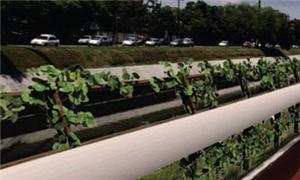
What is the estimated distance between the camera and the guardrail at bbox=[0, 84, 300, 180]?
7.11 ft

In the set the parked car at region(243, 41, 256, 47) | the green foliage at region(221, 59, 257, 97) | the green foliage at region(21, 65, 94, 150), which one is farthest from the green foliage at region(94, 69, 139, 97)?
the parked car at region(243, 41, 256, 47)

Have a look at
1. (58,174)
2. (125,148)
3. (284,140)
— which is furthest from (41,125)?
(284,140)

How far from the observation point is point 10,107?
301 centimetres

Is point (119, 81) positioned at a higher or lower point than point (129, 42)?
higher

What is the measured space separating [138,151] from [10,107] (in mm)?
731

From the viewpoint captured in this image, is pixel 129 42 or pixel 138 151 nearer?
pixel 138 151

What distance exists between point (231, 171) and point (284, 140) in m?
2.59

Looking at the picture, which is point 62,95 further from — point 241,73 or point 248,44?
point 248,44

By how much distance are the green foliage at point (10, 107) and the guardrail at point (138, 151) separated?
62cm

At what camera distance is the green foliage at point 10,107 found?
295 centimetres

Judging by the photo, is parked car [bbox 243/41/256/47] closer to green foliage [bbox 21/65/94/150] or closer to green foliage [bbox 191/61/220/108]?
green foliage [bbox 191/61/220/108]

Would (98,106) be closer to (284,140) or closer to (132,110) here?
(132,110)

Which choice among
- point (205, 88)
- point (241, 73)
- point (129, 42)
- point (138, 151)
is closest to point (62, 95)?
point (138, 151)

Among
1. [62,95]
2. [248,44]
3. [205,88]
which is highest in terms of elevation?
[62,95]
